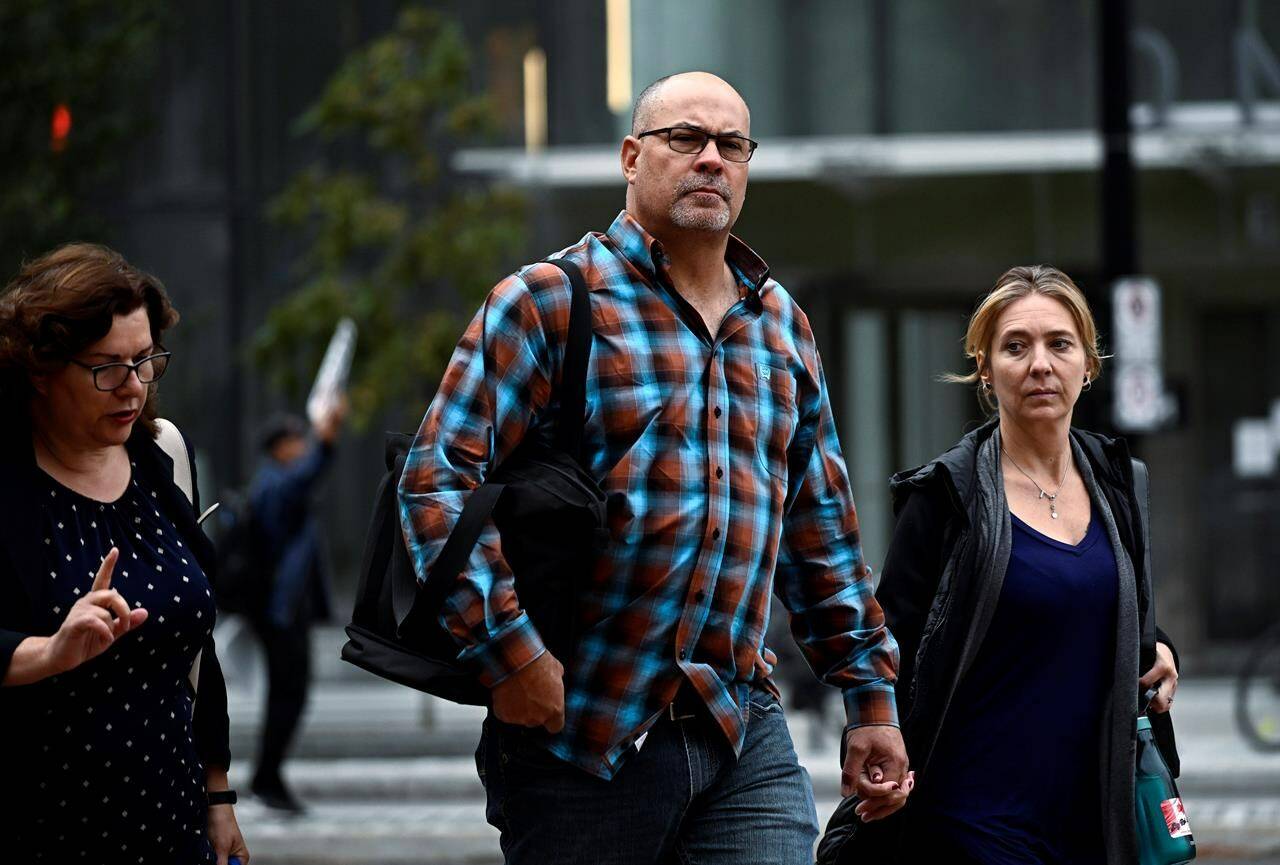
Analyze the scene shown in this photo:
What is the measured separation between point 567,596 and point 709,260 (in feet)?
2.39

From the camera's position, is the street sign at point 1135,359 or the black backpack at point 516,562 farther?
the street sign at point 1135,359

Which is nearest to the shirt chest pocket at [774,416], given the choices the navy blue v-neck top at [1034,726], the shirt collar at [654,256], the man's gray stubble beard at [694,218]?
the shirt collar at [654,256]

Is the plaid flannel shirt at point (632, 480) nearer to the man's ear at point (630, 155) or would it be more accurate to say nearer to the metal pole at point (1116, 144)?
the man's ear at point (630, 155)

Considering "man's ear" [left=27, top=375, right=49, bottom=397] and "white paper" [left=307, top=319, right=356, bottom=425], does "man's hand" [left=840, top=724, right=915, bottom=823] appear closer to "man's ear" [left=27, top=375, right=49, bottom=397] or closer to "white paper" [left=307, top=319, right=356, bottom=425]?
"man's ear" [left=27, top=375, right=49, bottom=397]

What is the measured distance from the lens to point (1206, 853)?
29.5ft

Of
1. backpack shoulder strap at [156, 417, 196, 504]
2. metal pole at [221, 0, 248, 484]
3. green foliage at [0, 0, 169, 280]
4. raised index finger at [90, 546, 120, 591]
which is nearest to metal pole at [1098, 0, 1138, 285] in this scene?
Result: metal pole at [221, 0, 248, 484]

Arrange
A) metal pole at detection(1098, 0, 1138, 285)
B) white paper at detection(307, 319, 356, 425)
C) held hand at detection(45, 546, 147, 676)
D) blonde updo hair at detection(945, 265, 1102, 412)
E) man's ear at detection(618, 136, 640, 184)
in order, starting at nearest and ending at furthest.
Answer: held hand at detection(45, 546, 147, 676) → man's ear at detection(618, 136, 640, 184) → blonde updo hair at detection(945, 265, 1102, 412) → white paper at detection(307, 319, 356, 425) → metal pole at detection(1098, 0, 1138, 285)

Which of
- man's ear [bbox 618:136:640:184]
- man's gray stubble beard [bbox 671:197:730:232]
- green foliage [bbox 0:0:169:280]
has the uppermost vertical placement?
green foliage [bbox 0:0:169:280]

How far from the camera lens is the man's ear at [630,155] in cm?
389

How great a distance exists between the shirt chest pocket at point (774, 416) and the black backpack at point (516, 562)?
363 millimetres

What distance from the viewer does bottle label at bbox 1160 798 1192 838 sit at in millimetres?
4195

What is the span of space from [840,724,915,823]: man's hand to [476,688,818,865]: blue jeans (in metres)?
0.24

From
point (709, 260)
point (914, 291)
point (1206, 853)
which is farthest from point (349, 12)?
point (709, 260)

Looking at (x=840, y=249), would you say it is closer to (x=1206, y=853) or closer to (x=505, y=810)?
(x=1206, y=853)
